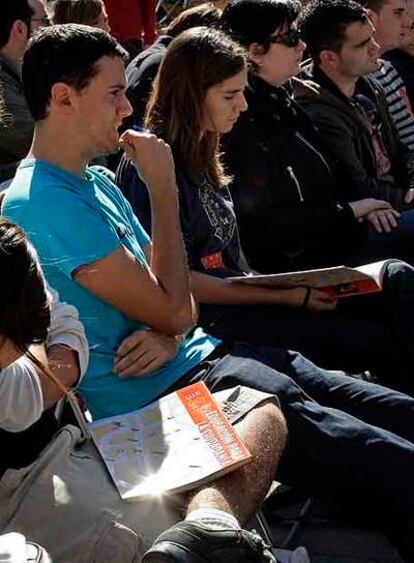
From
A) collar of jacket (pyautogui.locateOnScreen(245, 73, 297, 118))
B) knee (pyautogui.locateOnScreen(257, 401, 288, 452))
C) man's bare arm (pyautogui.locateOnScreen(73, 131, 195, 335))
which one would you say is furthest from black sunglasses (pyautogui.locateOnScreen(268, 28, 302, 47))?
knee (pyautogui.locateOnScreen(257, 401, 288, 452))

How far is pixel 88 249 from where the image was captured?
2836mm

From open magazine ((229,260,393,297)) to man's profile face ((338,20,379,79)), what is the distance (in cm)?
167

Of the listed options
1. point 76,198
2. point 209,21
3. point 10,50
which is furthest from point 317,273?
point 10,50

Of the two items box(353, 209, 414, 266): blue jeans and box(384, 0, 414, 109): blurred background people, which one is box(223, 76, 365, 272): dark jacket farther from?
box(384, 0, 414, 109): blurred background people

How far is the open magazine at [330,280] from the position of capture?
3.53m

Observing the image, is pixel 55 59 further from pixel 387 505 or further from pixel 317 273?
pixel 387 505

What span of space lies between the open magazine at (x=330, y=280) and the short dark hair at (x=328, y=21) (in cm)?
178

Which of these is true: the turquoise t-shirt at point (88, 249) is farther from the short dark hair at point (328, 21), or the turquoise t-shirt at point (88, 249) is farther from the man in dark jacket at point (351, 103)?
the short dark hair at point (328, 21)

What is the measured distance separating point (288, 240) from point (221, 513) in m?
A: 2.04

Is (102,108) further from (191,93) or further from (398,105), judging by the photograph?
(398,105)

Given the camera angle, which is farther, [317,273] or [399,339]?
[399,339]

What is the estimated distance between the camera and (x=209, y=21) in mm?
4734

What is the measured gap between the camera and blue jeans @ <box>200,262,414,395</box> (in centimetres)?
368

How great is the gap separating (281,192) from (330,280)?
2.33ft
